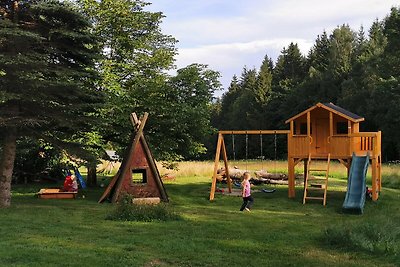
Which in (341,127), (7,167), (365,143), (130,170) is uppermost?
(341,127)

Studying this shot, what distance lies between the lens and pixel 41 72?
1614 cm

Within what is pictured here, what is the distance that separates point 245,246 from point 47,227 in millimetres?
5181

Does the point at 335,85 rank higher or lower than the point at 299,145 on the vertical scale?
higher

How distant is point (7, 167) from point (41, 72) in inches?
137

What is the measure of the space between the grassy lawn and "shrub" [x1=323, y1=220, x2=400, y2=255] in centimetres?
2

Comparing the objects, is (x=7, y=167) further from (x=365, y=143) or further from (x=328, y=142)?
(x=365, y=143)

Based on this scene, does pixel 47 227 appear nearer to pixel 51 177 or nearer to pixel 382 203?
pixel 382 203

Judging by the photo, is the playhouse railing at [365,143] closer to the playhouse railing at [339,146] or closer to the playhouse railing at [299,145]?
the playhouse railing at [339,146]

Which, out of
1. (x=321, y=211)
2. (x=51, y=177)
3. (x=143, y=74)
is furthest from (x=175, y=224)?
(x=51, y=177)

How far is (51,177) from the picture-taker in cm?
2852

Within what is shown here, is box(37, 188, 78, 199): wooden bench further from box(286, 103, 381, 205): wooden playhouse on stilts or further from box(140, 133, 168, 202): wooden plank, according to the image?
box(286, 103, 381, 205): wooden playhouse on stilts

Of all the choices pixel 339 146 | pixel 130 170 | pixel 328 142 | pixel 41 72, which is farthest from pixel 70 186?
pixel 339 146

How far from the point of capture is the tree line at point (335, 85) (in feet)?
171

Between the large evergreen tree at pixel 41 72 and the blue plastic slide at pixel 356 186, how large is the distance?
9.96 metres
